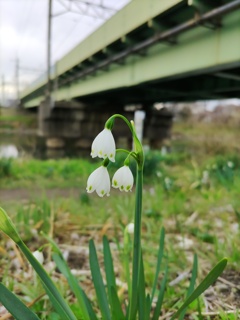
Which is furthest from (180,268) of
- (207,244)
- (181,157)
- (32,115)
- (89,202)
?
(32,115)

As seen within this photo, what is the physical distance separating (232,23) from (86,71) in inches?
267

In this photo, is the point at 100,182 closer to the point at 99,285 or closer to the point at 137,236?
the point at 137,236

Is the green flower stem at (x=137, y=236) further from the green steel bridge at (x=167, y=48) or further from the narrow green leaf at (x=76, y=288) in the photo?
the green steel bridge at (x=167, y=48)

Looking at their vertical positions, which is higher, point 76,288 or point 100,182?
point 100,182

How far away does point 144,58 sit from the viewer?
783cm

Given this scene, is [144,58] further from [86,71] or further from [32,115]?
[32,115]

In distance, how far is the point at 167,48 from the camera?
6.76 metres

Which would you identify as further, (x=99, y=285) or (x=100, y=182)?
(x=99, y=285)

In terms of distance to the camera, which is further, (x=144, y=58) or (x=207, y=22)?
(x=144, y=58)

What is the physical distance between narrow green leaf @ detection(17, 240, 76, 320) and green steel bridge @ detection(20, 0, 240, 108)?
14.0 ft

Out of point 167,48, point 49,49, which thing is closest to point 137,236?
point 167,48

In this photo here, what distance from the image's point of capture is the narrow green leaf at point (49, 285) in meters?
0.94

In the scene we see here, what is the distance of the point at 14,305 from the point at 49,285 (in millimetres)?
105

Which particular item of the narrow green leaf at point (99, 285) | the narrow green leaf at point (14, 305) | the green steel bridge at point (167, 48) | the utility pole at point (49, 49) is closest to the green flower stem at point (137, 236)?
the narrow green leaf at point (99, 285)
